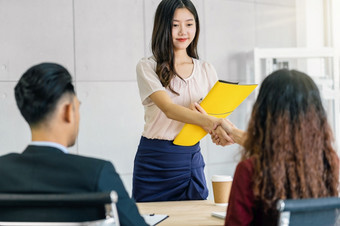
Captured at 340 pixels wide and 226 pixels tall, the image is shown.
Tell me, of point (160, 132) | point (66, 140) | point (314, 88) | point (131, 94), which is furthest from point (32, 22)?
point (314, 88)

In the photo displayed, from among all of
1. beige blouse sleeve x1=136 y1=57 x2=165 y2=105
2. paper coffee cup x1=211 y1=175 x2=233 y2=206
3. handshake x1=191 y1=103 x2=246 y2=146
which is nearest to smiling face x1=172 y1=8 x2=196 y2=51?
beige blouse sleeve x1=136 y1=57 x2=165 y2=105

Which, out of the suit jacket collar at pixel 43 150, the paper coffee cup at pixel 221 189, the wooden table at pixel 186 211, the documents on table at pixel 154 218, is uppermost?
the suit jacket collar at pixel 43 150

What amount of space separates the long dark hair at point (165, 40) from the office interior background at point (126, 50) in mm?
1545

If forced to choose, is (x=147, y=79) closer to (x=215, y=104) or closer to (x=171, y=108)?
(x=171, y=108)

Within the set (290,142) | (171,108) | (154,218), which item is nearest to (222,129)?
(171,108)

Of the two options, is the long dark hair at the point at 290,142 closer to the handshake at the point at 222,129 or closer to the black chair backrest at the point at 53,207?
the black chair backrest at the point at 53,207

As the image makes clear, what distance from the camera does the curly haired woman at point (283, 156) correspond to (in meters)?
1.46

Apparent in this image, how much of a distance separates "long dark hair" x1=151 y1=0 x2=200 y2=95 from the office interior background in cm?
155

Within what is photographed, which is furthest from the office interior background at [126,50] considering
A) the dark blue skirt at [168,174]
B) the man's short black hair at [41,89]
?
the man's short black hair at [41,89]

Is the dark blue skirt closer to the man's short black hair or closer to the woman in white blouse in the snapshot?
the woman in white blouse

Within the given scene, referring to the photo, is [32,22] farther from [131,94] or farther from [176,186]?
[176,186]

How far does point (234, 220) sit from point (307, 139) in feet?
1.04

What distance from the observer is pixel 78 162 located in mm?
1417

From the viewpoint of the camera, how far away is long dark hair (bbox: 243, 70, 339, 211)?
1.46 metres
